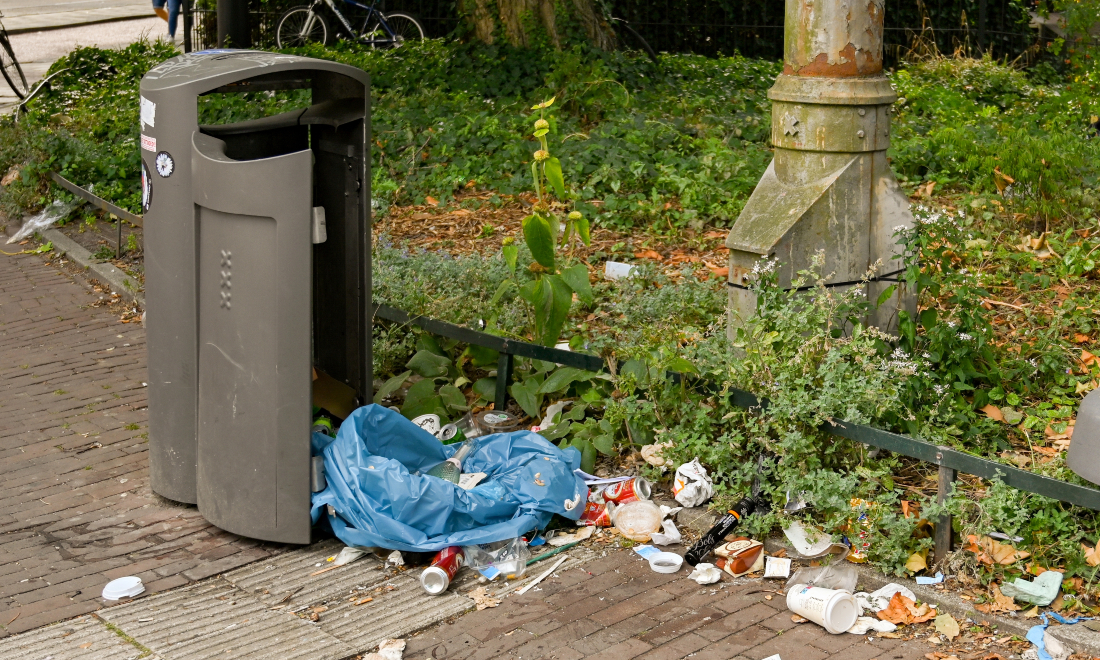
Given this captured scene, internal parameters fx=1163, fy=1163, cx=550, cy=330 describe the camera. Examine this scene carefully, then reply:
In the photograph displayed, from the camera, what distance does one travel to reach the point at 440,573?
158 inches

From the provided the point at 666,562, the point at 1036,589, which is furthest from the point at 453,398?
the point at 1036,589

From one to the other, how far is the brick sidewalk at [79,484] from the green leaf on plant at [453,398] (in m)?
1.21

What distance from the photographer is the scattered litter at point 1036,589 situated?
12.0 ft

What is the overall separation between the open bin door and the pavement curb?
317 centimetres

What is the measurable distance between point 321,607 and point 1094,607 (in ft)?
8.22

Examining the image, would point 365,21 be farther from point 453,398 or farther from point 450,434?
point 450,434

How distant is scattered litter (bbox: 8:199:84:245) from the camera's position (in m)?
9.08

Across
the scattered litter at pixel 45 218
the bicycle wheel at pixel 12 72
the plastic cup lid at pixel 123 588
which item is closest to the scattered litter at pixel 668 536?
the plastic cup lid at pixel 123 588

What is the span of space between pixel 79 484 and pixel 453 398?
1.65 meters

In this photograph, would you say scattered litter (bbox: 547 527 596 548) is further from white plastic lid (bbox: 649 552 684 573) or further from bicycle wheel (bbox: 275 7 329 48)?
bicycle wheel (bbox: 275 7 329 48)

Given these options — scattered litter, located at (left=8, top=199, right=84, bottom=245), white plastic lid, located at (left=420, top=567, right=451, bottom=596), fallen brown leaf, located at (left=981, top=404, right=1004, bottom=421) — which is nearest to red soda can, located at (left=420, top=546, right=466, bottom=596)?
white plastic lid, located at (left=420, top=567, right=451, bottom=596)

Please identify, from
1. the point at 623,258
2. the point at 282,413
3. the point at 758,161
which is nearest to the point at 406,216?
the point at 623,258

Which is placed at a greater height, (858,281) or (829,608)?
(858,281)

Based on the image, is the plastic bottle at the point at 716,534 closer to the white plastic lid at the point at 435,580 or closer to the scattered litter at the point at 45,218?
the white plastic lid at the point at 435,580
